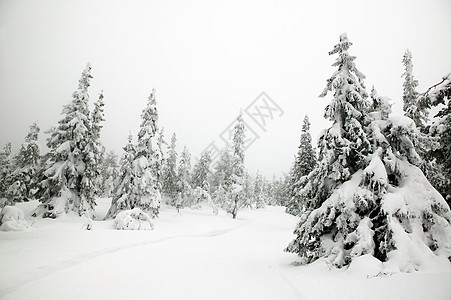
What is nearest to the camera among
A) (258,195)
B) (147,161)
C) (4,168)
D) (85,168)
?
(85,168)

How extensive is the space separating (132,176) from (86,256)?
17.4 meters

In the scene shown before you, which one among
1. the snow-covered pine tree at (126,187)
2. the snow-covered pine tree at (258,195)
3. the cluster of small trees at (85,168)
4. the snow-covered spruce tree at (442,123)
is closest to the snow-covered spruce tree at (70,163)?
the cluster of small trees at (85,168)

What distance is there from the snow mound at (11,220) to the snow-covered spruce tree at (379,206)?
55.9 feet

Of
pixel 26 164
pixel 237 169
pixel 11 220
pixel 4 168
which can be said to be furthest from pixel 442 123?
pixel 4 168

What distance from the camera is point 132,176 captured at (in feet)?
87.9

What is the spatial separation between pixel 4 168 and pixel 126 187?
110 ft

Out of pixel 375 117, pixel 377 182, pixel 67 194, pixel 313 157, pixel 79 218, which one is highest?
pixel 313 157

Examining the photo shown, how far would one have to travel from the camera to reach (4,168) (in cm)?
4234

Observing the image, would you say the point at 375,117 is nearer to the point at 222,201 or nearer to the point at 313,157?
the point at 313,157

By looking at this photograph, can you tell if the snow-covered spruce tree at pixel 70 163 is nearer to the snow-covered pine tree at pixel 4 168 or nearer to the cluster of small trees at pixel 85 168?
the cluster of small trees at pixel 85 168

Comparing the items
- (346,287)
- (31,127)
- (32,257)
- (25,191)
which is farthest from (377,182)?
(25,191)

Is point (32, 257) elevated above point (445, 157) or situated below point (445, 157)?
below

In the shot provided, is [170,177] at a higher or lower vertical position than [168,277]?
higher

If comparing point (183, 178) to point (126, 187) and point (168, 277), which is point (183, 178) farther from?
point (168, 277)
